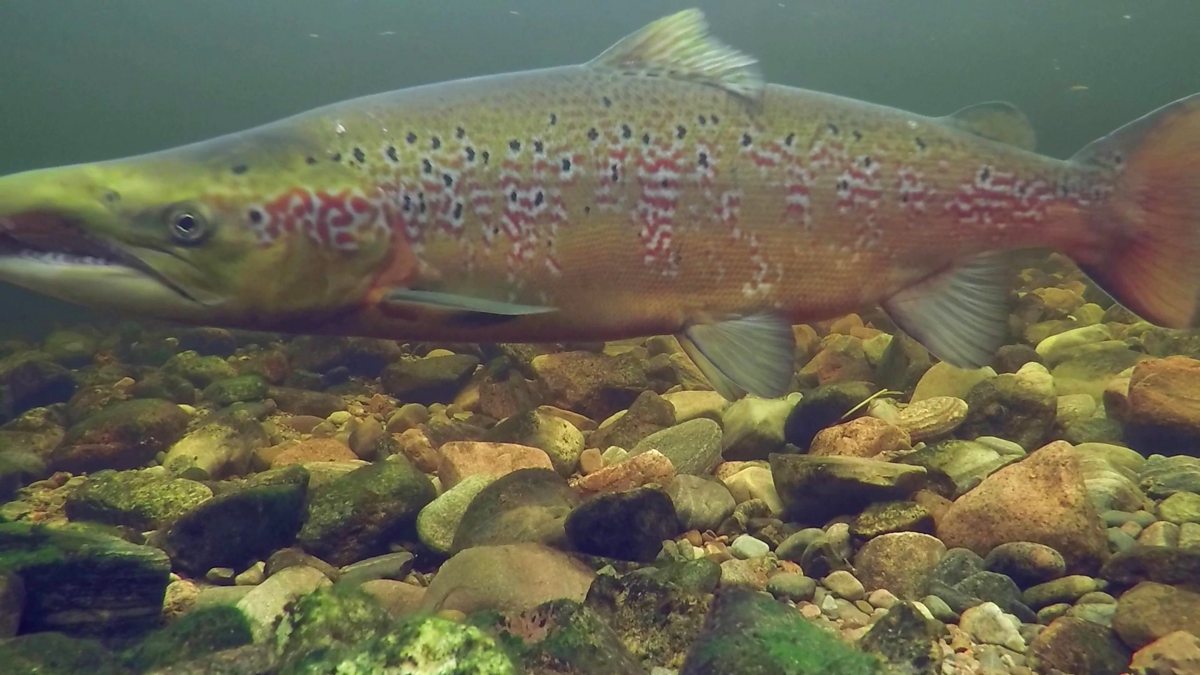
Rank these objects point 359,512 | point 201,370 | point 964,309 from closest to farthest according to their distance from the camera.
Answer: point 964,309
point 359,512
point 201,370

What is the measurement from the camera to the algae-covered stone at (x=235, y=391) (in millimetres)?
5633

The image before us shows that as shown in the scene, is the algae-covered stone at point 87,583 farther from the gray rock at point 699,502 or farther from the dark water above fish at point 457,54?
the dark water above fish at point 457,54

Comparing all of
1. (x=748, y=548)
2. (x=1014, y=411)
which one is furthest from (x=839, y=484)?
(x=1014, y=411)

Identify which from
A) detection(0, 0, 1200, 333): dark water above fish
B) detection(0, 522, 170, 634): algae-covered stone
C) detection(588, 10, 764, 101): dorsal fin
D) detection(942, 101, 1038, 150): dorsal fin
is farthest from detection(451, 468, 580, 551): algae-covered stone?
detection(0, 0, 1200, 333): dark water above fish

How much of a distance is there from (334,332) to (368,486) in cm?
96

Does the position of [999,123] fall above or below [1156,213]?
above

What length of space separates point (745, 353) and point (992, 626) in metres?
1.19

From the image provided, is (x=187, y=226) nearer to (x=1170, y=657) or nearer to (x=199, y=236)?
(x=199, y=236)

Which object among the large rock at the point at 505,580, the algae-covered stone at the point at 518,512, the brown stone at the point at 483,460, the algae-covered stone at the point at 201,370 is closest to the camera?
the large rock at the point at 505,580

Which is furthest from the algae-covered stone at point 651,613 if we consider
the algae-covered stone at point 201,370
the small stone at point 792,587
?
the algae-covered stone at point 201,370

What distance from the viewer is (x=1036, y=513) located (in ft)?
9.73

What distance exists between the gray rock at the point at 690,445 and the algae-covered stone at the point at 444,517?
969mm

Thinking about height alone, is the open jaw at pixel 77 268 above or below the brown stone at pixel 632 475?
above

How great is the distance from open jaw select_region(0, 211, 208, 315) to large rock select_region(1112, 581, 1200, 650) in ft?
9.95
